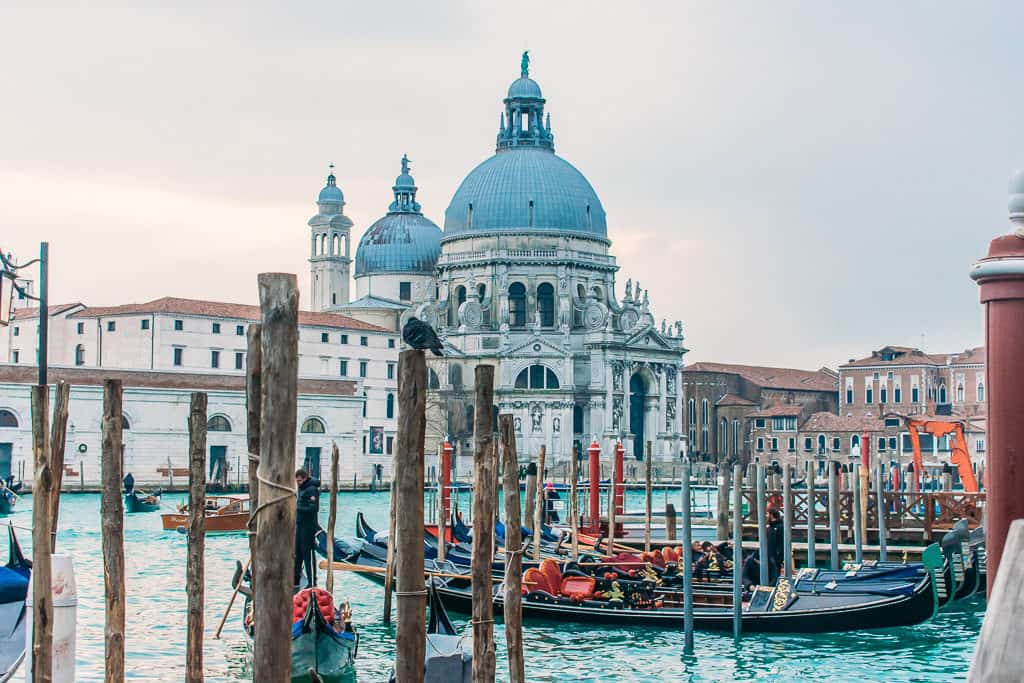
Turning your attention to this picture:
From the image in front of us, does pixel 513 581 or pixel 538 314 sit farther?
pixel 538 314

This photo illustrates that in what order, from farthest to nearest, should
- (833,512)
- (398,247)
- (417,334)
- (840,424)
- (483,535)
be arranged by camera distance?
(398,247)
(840,424)
(833,512)
(483,535)
(417,334)

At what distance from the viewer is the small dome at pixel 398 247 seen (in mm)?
67438

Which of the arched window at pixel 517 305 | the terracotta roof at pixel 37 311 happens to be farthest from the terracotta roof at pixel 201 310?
the arched window at pixel 517 305

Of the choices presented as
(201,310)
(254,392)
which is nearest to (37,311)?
(201,310)

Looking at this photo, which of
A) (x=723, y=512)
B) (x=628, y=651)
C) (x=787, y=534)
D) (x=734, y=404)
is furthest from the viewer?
(x=734, y=404)

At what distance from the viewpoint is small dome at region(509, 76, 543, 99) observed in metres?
64.2

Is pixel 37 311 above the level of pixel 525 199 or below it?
below

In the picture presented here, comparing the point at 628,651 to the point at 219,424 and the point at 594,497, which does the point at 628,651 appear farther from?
the point at 219,424

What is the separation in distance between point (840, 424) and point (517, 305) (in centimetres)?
1504

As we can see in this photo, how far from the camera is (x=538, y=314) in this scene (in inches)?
2339

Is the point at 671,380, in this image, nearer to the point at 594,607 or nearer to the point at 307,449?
the point at 307,449

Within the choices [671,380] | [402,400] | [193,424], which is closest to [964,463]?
[193,424]

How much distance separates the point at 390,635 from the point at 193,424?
5.53 metres

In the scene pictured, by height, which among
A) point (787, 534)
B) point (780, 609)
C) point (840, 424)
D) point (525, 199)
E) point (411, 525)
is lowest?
point (780, 609)
